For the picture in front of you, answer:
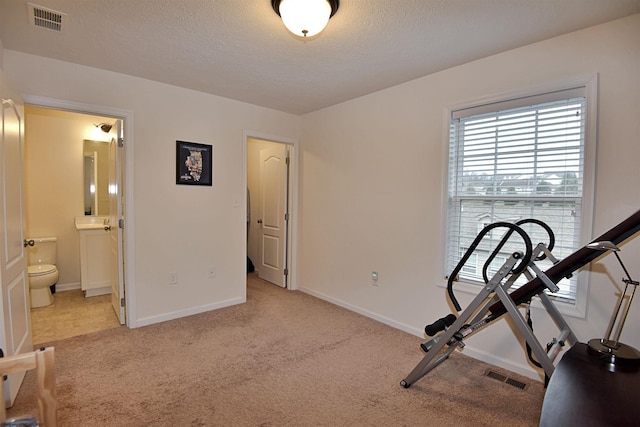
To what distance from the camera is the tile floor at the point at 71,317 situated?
3.00 m

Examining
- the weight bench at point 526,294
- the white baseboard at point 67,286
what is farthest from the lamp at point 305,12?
the white baseboard at point 67,286

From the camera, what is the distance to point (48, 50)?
2.52 meters

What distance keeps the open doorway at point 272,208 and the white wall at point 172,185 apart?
1.95 ft

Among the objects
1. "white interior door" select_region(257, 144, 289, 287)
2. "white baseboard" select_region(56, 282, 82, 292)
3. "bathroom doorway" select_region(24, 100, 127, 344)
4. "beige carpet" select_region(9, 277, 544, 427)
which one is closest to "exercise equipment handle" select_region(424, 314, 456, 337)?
"beige carpet" select_region(9, 277, 544, 427)

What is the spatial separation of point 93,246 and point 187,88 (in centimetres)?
242

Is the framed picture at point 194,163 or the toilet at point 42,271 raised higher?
the framed picture at point 194,163

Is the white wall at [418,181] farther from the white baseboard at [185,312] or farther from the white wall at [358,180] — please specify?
the white baseboard at [185,312]

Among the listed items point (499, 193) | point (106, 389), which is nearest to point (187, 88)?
point (106, 389)

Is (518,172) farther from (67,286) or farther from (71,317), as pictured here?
(67,286)

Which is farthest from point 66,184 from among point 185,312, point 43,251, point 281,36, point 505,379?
point 505,379

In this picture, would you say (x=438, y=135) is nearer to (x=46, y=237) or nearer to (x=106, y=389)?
(x=106, y=389)

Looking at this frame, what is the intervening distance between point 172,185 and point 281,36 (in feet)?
6.25

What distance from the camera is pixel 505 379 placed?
7.63 feet

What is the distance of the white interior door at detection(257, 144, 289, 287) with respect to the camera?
452 cm
